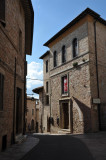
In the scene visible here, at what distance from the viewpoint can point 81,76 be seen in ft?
50.8

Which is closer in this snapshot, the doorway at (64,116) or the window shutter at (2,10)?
the window shutter at (2,10)

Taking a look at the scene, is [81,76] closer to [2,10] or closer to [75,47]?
[75,47]

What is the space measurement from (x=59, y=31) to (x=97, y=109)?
8.78m

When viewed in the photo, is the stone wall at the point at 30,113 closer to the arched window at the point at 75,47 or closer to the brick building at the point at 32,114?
the brick building at the point at 32,114

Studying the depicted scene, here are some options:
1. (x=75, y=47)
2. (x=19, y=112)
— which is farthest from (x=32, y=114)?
(x=19, y=112)

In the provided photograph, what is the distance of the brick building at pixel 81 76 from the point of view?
14.4m

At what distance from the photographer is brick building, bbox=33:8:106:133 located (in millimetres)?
14414

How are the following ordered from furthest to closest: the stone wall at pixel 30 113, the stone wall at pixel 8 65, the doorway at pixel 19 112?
the stone wall at pixel 30 113 → the doorway at pixel 19 112 → the stone wall at pixel 8 65

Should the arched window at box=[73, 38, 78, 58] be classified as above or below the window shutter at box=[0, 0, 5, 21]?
above

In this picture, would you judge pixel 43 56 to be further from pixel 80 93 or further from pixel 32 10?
pixel 32 10

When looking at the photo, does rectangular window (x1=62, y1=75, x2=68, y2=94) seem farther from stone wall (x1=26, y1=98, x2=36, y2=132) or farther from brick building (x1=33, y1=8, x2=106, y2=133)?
stone wall (x1=26, y1=98, x2=36, y2=132)

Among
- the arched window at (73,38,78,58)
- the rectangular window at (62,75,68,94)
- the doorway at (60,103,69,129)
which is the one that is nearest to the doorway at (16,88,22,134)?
the rectangular window at (62,75,68,94)

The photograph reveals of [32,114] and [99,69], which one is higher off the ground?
[99,69]

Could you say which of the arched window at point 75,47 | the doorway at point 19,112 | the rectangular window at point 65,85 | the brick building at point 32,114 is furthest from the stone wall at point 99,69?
the brick building at point 32,114
